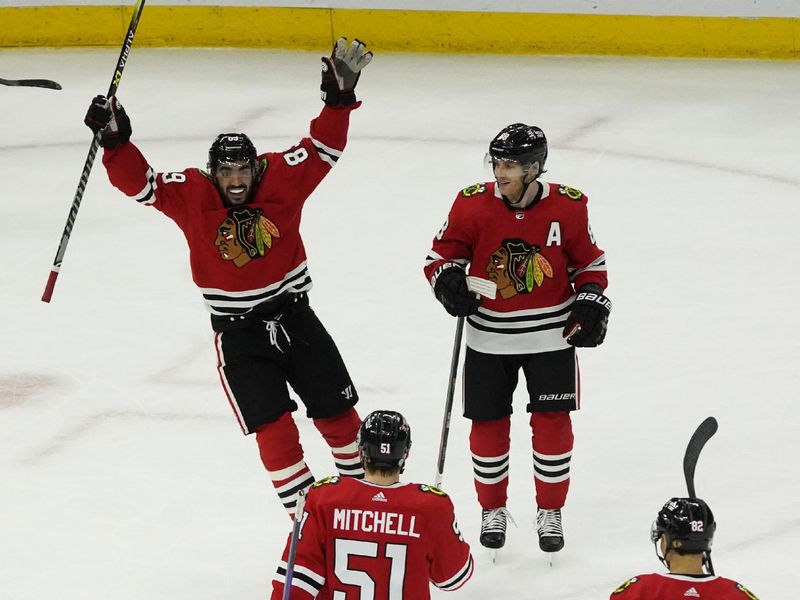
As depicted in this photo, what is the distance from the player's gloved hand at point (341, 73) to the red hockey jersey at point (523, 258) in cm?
41

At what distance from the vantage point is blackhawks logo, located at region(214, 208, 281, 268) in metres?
3.74

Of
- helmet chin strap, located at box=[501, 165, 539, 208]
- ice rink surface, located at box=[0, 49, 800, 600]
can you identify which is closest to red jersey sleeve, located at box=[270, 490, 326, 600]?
ice rink surface, located at box=[0, 49, 800, 600]

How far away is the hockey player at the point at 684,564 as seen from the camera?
2441 mm

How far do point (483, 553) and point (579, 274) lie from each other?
743mm

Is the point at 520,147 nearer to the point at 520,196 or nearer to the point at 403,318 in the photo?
the point at 520,196

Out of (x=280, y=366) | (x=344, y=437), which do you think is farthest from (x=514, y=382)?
(x=280, y=366)

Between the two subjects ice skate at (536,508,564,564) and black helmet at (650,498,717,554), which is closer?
black helmet at (650,498,717,554)

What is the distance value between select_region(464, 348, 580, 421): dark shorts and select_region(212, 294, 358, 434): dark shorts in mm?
324

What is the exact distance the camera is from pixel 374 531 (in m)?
2.84

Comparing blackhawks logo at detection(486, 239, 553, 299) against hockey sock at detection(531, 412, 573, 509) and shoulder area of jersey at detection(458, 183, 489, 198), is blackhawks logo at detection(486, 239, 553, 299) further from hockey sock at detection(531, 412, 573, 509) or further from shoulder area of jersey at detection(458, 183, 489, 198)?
hockey sock at detection(531, 412, 573, 509)

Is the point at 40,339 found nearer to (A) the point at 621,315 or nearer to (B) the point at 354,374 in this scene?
(B) the point at 354,374

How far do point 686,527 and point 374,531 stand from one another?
24.6 inches

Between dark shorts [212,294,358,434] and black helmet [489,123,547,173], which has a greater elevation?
black helmet [489,123,547,173]

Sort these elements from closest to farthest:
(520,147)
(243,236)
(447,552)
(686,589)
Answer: (686,589)
(447,552)
(520,147)
(243,236)
